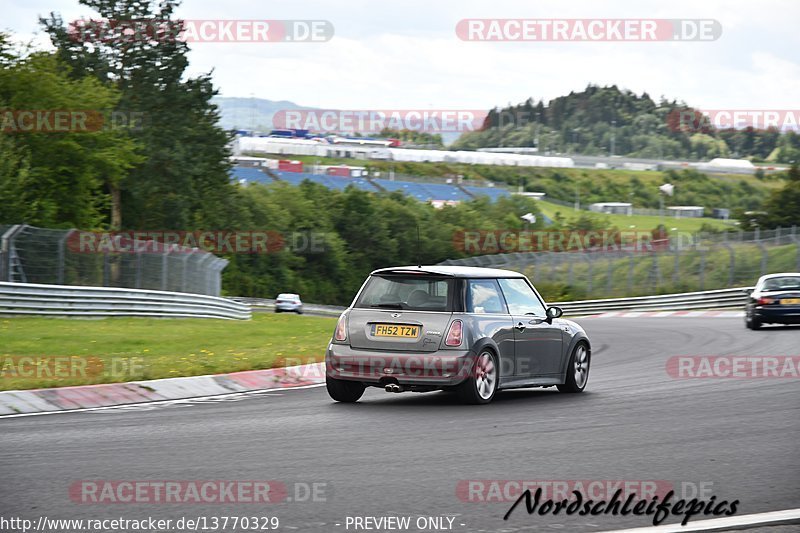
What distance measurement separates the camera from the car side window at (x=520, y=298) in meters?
13.1

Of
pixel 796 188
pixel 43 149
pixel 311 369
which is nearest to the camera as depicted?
pixel 311 369

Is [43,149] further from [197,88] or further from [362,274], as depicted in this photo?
[362,274]

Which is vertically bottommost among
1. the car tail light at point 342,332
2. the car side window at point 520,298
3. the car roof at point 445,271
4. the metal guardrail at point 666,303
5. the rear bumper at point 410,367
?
the metal guardrail at point 666,303

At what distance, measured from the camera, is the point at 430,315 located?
12.2 meters

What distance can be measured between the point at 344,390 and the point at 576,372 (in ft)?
9.56

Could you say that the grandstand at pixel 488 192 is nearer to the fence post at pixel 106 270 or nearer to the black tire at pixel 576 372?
the fence post at pixel 106 270

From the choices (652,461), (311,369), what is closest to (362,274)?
(311,369)

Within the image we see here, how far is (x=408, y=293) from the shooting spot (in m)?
12.6

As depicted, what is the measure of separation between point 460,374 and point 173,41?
197 ft

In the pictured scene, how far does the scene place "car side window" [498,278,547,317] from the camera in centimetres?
1314

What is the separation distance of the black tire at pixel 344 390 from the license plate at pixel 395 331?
24.3 inches

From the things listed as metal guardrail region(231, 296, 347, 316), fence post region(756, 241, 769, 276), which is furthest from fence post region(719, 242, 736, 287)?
metal guardrail region(231, 296, 347, 316)

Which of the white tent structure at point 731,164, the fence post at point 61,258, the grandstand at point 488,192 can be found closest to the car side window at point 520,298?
the fence post at point 61,258

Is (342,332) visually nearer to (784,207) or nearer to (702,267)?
(702,267)
